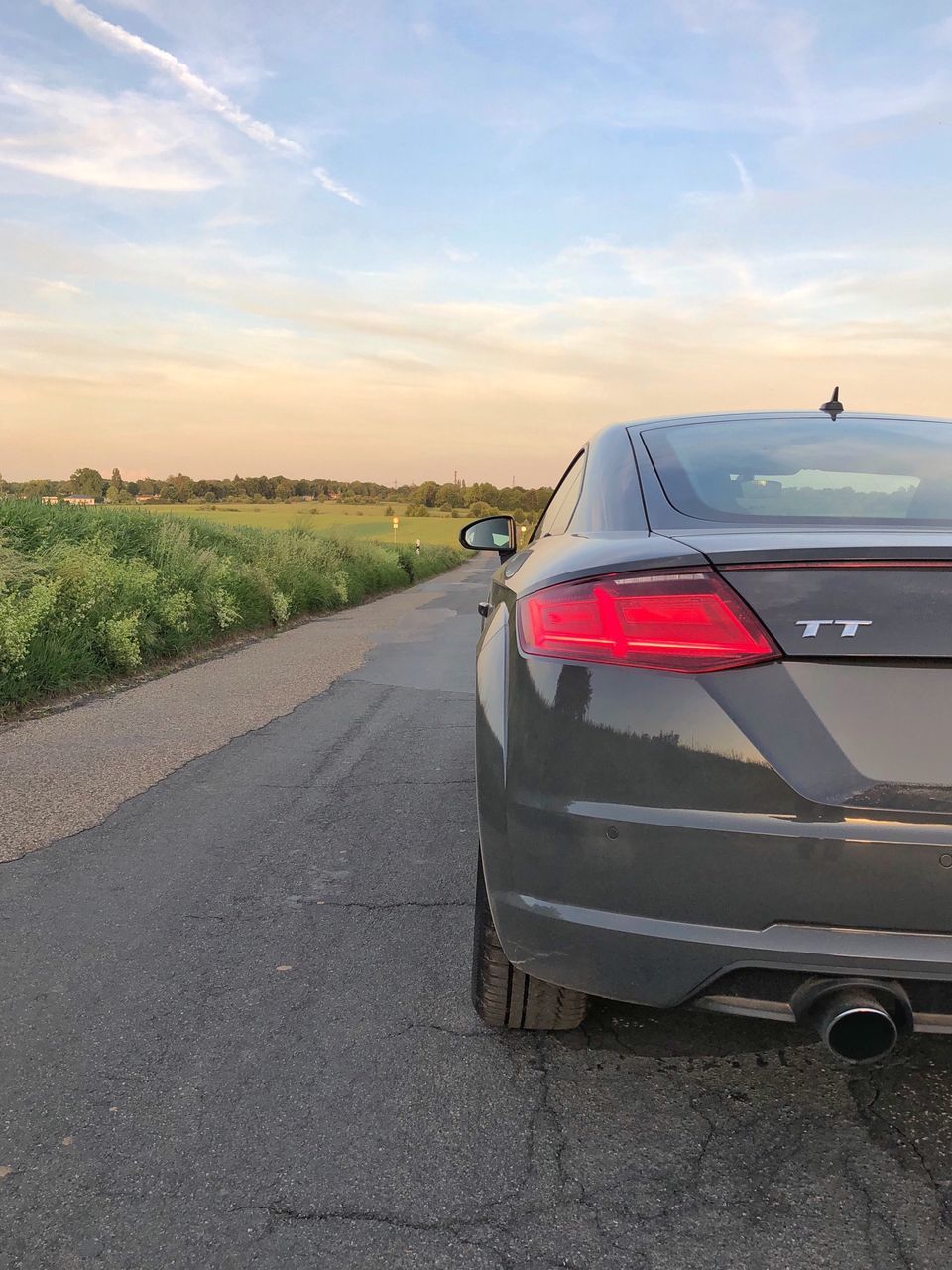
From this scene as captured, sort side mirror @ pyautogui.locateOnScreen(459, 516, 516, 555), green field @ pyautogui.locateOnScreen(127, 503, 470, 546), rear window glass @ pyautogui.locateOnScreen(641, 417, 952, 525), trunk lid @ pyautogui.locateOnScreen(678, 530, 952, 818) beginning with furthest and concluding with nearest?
green field @ pyautogui.locateOnScreen(127, 503, 470, 546) → side mirror @ pyautogui.locateOnScreen(459, 516, 516, 555) → rear window glass @ pyautogui.locateOnScreen(641, 417, 952, 525) → trunk lid @ pyautogui.locateOnScreen(678, 530, 952, 818)

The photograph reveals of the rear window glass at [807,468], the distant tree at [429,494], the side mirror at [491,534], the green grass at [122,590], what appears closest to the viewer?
the rear window glass at [807,468]

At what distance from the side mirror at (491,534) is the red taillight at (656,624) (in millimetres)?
2469

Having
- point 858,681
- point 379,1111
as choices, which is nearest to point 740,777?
point 858,681

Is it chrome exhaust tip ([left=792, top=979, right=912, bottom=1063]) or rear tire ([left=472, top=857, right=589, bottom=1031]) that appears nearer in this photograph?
chrome exhaust tip ([left=792, top=979, right=912, bottom=1063])

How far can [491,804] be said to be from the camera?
2.02 metres

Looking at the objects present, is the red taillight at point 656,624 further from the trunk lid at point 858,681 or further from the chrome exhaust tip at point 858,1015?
the chrome exhaust tip at point 858,1015

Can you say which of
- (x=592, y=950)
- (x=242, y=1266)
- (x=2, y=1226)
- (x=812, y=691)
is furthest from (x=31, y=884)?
(x=812, y=691)

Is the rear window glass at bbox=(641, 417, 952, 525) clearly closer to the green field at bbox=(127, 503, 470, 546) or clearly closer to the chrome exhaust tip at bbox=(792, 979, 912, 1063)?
the chrome exhaust tip at bbox=(792, 979, 912, 1063)

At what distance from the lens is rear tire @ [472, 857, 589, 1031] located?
2.28 m

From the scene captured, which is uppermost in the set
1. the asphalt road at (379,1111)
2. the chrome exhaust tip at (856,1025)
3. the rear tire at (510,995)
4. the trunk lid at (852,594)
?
the trunk lid at (852,594)

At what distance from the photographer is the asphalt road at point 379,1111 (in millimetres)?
1738

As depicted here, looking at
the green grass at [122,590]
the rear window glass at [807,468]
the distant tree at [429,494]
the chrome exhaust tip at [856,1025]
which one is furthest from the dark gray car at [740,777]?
the distant tree at [429,494]

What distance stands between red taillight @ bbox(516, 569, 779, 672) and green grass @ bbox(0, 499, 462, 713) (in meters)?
6.17

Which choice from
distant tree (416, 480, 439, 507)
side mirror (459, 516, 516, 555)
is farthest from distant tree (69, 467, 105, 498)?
distant tree (416, 480, 439, 507)
